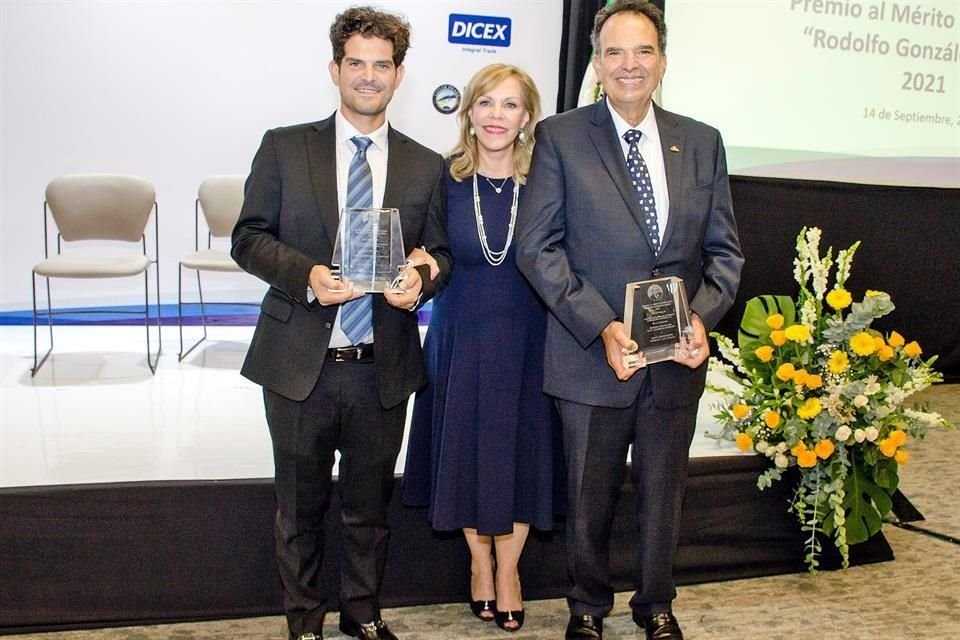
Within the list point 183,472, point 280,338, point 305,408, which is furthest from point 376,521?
point 183,472

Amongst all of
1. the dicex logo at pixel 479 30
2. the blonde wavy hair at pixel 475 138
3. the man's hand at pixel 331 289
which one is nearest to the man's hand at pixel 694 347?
the blonde wavy hair at pixel 475 138

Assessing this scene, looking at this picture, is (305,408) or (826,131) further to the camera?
(826,131)

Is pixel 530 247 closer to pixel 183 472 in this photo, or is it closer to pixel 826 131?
pixel 183 472

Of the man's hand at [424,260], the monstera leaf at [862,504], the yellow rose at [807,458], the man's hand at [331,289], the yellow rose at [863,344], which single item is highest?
the man's hand at [424,260]

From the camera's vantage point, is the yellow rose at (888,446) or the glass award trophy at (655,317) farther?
the yellow rose at (888,446)

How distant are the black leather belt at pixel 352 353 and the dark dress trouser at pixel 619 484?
1.81ft

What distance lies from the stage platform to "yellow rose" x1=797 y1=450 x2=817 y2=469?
0.63 ft

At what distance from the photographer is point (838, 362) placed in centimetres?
344

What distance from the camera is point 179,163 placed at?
6617 millimetres

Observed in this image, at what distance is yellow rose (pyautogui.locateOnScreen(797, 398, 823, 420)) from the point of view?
342 centimetres

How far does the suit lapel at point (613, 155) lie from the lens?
2678mm

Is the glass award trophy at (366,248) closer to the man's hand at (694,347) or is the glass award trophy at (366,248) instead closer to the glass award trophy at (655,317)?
the glass award trophy at (655,317)

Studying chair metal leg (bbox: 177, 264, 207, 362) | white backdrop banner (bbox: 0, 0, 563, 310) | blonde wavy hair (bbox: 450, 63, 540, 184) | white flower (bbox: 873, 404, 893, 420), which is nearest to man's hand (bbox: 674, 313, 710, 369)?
blonde wavy hair (bbox: 450, 63, 540, 184)

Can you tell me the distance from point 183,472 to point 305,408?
84 cm
